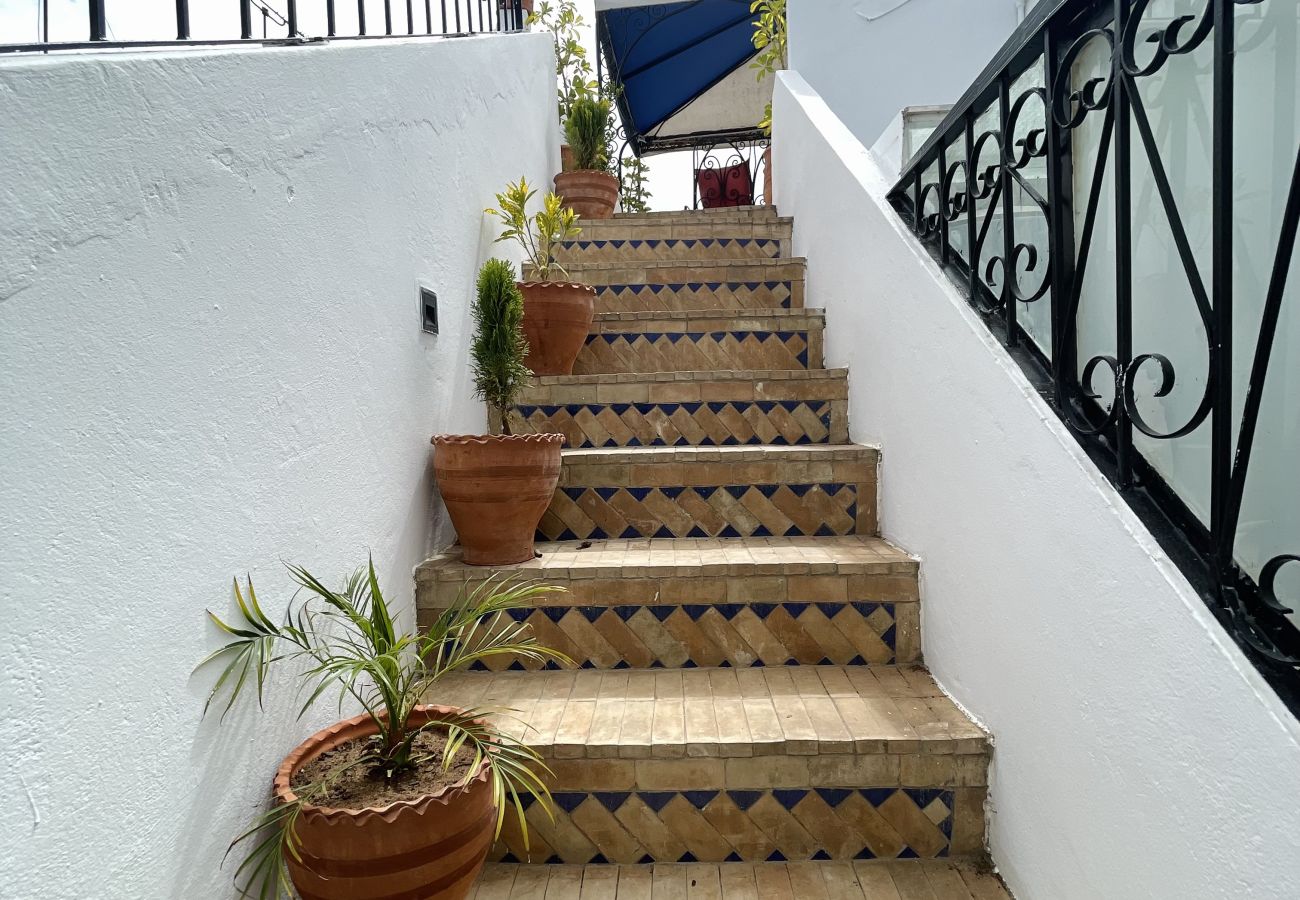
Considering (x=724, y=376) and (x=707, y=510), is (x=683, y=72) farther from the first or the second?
(x=707, y=510)

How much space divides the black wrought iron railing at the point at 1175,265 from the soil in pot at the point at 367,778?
93 centimetres

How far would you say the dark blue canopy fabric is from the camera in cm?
598

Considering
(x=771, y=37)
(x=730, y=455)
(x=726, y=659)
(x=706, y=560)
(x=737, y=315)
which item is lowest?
(x=726, y=659)

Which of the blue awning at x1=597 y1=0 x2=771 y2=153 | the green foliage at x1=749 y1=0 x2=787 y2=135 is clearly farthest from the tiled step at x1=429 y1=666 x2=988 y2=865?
the blue awning at x1=597 y1=0 x2=771 y2=153

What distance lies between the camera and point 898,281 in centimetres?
173

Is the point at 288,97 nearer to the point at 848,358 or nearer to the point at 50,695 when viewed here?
the point at 50,695

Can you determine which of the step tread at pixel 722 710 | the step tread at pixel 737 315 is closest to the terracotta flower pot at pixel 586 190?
the step tread at pixel 737 315

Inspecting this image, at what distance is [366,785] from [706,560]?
0.84 metres

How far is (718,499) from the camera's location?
6.35 ft

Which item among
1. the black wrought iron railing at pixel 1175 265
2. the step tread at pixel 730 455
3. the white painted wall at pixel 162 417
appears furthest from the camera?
the step tread at pixel 730 455

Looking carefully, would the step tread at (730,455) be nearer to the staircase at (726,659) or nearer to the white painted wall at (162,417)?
the staircase at (726,659)

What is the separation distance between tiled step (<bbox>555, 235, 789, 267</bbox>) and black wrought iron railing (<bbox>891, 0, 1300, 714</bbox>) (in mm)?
1853

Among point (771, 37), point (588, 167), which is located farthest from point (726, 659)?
point (771, 37)

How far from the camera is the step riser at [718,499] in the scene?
1919mm
